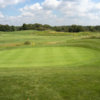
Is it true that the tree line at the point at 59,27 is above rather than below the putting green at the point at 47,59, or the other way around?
above

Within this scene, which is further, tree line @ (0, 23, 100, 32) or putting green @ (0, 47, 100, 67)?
tree line @ (0, 23, 100, 32)

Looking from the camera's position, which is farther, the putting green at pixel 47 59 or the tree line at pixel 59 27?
the tree line at pixel 59 27

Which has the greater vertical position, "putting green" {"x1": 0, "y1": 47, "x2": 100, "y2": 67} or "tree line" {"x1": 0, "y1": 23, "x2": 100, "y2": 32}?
"tree line" {"x1": 0, "y1": 23, "x2": 100, "y2": 32}

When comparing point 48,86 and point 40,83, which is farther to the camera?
point 40,83

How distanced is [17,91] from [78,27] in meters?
73.9

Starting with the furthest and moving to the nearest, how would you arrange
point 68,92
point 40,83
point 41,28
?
point 41,28
point 40,83
point 68,92

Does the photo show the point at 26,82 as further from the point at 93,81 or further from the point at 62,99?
the point at 93,81

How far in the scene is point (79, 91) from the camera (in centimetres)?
390

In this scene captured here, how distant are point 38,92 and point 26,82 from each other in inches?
35.0

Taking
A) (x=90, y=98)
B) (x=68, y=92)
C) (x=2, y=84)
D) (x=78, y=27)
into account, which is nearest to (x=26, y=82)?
(x=2, y=84)

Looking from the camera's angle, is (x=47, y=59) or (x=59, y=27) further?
(x=59, y=27)

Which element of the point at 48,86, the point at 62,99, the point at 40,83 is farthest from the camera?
the point at 40,83

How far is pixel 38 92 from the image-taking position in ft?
12.6

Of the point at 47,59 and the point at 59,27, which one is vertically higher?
the point at 59,27
